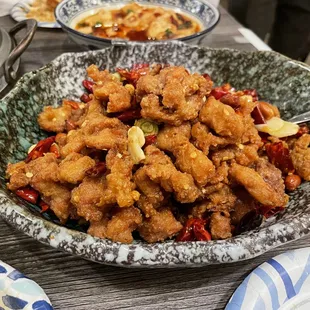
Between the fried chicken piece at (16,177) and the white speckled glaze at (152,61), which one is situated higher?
the white speckled glaze at (152,61)

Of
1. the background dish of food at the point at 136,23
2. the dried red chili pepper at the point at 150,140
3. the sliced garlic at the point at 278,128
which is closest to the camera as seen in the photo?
the dried red chili pepper at the point at 150,140

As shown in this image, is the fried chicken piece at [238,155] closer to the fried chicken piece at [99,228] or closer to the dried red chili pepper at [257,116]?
the dried red chili pepper at [257,116]

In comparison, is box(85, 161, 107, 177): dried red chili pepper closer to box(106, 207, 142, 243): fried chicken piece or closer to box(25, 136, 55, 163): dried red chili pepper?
box(106, 207, 142, 243): fried chicken piece

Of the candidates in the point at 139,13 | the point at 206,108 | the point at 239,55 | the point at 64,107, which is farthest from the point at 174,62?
the point at 139,13

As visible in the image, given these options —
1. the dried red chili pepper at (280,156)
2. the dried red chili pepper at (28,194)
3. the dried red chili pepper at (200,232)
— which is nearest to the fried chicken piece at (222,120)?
the dried red chili pepper at (280,156)

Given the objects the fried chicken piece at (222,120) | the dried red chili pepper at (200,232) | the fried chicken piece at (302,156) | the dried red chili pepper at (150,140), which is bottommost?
the dried red chili pepper at (200,232)

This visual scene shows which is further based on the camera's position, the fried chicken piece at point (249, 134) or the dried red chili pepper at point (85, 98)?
the dried red chili pepper at point (85, 98)

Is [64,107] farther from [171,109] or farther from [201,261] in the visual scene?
[201,261]

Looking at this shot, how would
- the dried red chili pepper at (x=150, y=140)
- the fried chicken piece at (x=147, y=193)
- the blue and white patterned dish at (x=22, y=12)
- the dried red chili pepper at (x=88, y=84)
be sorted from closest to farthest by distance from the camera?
the fried chicken piece at (x=147, y=193) < the dried red chili pepper at (x=150, y=140) < the dried red chili pepper at (x=88, y=84) < the blue and white patterned dish at (x=22, y=12)
